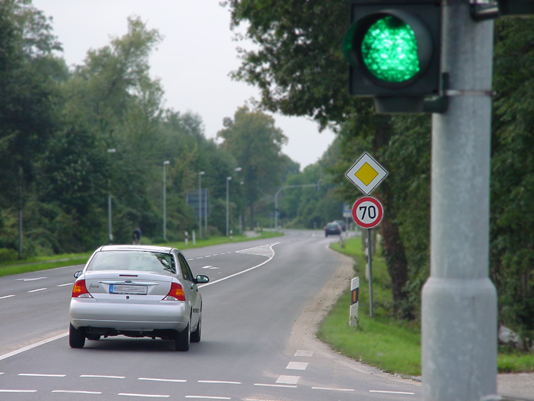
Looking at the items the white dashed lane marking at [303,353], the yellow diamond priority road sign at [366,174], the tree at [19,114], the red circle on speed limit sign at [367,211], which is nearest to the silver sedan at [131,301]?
the white dashed lane marking at [303,353]

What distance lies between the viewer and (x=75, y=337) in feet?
46.6

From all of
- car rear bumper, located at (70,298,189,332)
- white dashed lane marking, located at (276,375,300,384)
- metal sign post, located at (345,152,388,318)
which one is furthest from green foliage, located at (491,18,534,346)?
white dashed lane marking, located at (276,375,300,384)

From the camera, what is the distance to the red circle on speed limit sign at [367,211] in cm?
1942

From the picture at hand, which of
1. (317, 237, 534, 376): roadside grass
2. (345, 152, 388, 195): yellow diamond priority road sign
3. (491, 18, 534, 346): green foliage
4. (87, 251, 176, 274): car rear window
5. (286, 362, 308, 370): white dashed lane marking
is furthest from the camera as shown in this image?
(345, 152, 388, 195): yellow diamond priority road sign

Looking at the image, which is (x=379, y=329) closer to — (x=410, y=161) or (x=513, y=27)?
(x=410, y=161)

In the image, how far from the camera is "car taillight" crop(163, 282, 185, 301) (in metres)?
14.0

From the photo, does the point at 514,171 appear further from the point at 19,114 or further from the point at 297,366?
the point at 19,114

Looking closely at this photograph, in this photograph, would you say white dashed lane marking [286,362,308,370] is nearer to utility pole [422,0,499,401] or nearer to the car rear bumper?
the car rear bumper

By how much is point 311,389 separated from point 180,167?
112 m

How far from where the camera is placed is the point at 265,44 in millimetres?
25797

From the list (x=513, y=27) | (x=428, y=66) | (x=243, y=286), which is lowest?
(x=243, y=286)

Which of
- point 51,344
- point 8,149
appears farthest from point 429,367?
point 8,149

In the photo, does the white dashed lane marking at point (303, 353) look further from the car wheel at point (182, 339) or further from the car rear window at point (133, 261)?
the car rear window at point (133, 261)

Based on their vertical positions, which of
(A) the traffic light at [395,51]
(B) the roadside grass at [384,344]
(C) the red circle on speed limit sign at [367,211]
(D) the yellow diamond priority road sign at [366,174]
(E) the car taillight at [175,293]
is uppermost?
(A) the traffic light at [395,51]
